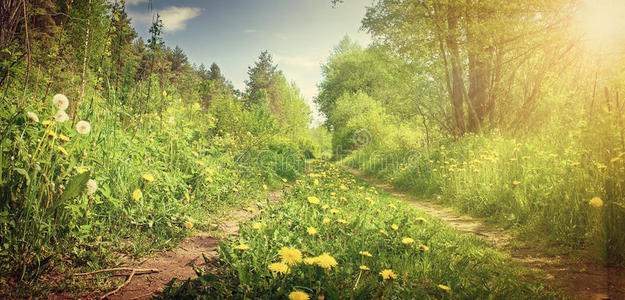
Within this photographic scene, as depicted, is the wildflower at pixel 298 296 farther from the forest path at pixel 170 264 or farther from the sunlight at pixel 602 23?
the sunlight at pixel 602 23

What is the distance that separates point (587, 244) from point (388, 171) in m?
7.73

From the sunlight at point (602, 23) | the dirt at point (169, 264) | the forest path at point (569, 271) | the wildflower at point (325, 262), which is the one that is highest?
the sunlight at point (602, 23)

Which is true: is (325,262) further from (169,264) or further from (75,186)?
(75,186)

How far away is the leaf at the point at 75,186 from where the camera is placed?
5.92 feet

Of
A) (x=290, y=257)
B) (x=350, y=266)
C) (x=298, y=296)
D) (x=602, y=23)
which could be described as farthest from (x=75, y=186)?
(x=602, y=23)

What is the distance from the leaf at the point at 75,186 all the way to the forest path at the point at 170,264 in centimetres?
62

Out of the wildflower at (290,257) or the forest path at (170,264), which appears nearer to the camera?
the wildflower at (290,257)

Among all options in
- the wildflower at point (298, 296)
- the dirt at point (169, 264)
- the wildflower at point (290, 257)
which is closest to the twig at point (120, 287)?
the dirt at point (169, 264)

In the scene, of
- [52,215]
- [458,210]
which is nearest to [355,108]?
[458,210]

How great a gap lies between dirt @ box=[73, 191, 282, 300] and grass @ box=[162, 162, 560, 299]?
8.4 inches

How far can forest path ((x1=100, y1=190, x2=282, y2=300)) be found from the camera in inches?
67.8

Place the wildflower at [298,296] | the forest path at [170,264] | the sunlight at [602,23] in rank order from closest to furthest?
the wildflower at [298,296]
the forest path at [170,264]
the sunlight at [602,23]

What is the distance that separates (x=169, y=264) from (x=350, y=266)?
1437 mm

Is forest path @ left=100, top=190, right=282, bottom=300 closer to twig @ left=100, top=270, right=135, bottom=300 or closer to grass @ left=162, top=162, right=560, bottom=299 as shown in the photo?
twig @ left=100, top=270, right=135, bottom=300
